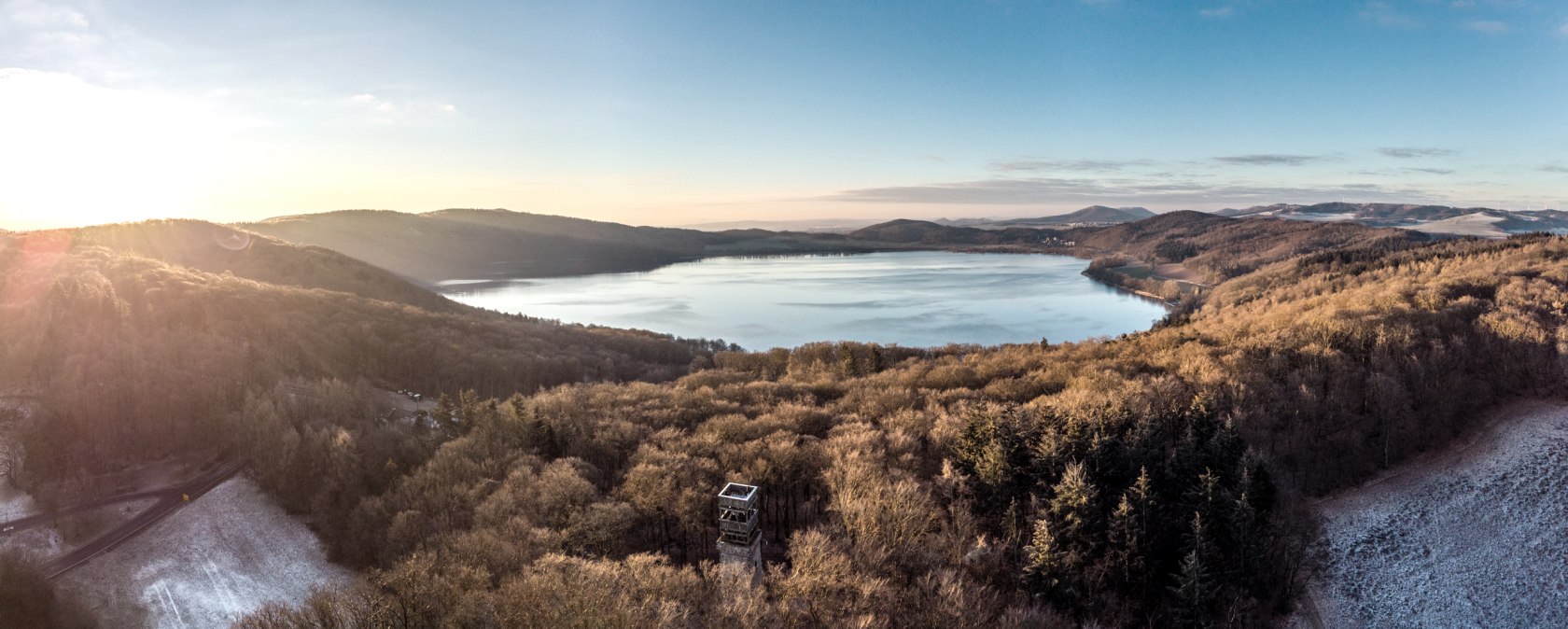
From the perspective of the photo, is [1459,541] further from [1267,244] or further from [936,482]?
[1267,244]

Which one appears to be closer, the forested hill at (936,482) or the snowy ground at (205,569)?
the forested hill at (936,482)

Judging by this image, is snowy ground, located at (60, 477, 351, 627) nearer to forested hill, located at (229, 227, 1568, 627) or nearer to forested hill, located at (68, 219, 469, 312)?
forested hill, located at (229, 227, 1568, 627)

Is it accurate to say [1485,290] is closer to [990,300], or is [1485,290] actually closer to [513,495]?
[513,495]

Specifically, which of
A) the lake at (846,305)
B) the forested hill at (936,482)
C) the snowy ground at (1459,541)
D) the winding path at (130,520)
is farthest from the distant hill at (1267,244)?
the winding path at (130,520)

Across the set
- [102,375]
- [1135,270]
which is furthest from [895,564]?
[1135,270]

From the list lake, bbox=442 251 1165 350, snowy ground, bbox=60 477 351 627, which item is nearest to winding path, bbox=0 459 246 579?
snowy ground, bbox=60 477 351 627

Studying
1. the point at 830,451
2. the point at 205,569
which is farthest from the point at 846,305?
the point at 205,569

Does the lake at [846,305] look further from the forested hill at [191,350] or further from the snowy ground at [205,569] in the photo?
the snowy ground at [205,569]
